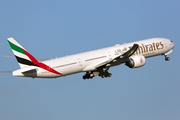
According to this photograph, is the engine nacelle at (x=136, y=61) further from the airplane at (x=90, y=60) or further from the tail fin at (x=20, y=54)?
the tail fin at (x=20, y=54)

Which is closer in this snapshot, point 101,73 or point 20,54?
point 20,54

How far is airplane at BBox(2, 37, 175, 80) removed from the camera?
4988 cm

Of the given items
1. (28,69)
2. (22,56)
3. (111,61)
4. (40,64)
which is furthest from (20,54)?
(111,61)

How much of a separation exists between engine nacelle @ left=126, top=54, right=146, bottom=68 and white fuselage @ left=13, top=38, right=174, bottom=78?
201 cm

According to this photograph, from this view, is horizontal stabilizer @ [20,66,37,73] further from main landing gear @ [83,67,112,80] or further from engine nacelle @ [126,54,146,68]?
engine nacelle @ [126,54,146,68]

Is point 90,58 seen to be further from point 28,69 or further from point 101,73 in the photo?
point 28,69

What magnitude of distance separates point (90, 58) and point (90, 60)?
300mm

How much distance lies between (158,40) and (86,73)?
13.2m

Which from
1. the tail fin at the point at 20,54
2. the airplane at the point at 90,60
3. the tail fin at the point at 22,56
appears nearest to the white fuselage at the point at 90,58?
the airplane at the point at 90,60

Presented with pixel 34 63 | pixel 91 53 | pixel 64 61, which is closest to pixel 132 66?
pixel 91 53

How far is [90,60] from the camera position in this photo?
53.7 meters

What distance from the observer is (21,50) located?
49562 millimetres

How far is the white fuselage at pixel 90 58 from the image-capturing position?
5125cm

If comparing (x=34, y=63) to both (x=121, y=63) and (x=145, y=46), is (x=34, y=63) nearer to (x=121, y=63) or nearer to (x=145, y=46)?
(x=121, y=63)
